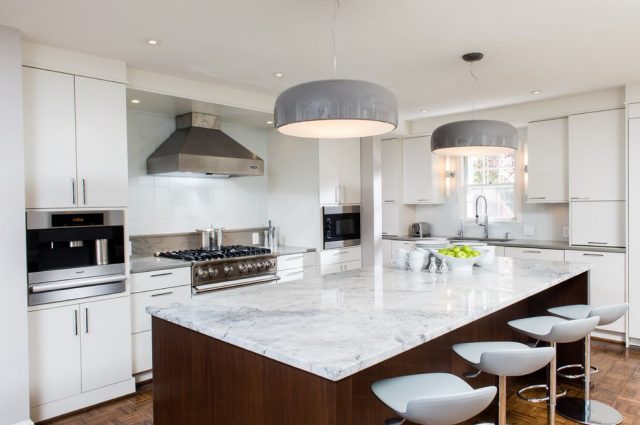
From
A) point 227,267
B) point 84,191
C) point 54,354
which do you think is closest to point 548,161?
point 227,267

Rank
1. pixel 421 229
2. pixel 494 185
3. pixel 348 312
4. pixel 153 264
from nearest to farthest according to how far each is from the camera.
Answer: pixel 348 312, pixel 153 264, pixel 494 185, pixel 421 229

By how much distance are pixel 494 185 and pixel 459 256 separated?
306 centimetres

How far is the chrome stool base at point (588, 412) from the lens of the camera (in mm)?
2797

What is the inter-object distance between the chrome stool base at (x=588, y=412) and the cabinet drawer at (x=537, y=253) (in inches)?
72.9

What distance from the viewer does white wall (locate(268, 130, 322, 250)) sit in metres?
4.85

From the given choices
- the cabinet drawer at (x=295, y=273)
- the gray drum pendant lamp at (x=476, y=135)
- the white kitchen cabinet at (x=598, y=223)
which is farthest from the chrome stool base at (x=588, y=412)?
the cabinet drawer at (x=295, y=273)

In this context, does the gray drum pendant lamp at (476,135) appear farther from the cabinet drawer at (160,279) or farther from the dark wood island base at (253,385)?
the cabinet drawer at (160,279)

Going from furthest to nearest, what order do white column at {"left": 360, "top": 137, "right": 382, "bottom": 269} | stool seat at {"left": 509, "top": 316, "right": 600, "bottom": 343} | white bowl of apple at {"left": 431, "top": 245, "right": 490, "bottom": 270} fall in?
white column at {"left": 360, "top": 137, "right": 382, "bottom": 269}, white bowl of apple at {"left": 431, "top": 245, "right": 490, "bottom": 270}, stool seat at {"left": 509, "top": 316, "right": 600, "bottom": 343}

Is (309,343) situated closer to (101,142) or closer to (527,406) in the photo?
(527,406)

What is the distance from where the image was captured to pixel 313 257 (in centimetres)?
483

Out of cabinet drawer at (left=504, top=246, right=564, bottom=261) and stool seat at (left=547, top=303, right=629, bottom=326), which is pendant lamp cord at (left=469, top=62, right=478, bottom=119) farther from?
stool seat at (left=547, top=303, right=629, bottom=326)

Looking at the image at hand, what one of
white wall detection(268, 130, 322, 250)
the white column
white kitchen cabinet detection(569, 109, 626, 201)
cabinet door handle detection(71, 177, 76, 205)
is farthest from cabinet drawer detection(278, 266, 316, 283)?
white kitchen cabinet detection(569, 109, 626, 201)

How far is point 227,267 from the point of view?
3994 millimetres

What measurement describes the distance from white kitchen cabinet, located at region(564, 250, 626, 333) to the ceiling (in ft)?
5.43
